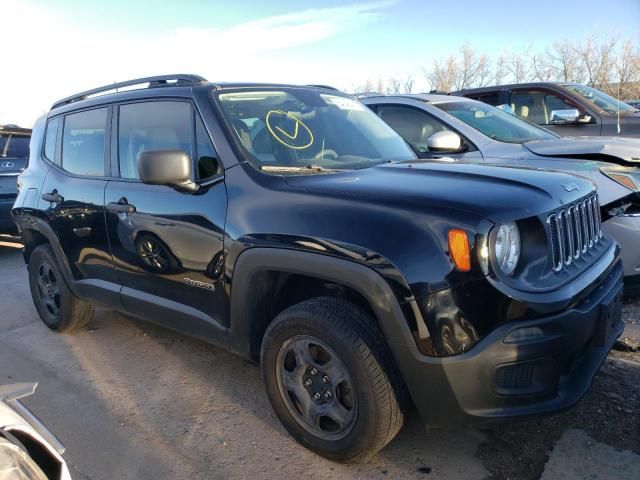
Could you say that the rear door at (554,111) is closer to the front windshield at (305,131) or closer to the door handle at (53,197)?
the front windshield at (305,131)

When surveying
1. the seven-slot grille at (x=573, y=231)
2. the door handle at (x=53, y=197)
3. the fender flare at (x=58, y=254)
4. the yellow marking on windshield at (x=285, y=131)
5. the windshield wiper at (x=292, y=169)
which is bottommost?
the fender flare at (x=58, y=254)

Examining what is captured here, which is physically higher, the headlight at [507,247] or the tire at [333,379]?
the headlight at [507,247]

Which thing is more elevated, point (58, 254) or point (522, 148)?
point (522, 148)

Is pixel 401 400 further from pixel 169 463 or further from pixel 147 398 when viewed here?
pixel 147 398

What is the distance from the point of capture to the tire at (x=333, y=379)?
2.45 meters

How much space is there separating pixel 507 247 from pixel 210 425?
193 cm

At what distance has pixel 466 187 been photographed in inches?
101

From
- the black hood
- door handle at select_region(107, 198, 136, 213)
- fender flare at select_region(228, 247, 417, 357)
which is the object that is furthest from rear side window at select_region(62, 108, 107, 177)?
the black hood

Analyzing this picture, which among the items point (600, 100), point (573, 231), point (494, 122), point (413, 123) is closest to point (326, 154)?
point (573, 231)

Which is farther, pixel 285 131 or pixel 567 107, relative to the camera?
pixel 567 107

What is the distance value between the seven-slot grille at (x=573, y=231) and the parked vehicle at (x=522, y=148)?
598 millimetres

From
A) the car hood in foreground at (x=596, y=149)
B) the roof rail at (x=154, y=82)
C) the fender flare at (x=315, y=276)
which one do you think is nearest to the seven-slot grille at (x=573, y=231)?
the fender flare at (x=315, y=276)

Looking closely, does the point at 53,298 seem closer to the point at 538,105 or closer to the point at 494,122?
the point at 494,122

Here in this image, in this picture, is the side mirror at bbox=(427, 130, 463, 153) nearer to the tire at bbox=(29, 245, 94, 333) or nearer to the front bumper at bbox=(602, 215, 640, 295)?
the front bumper at bbox=(602, 215, 640, 295)
